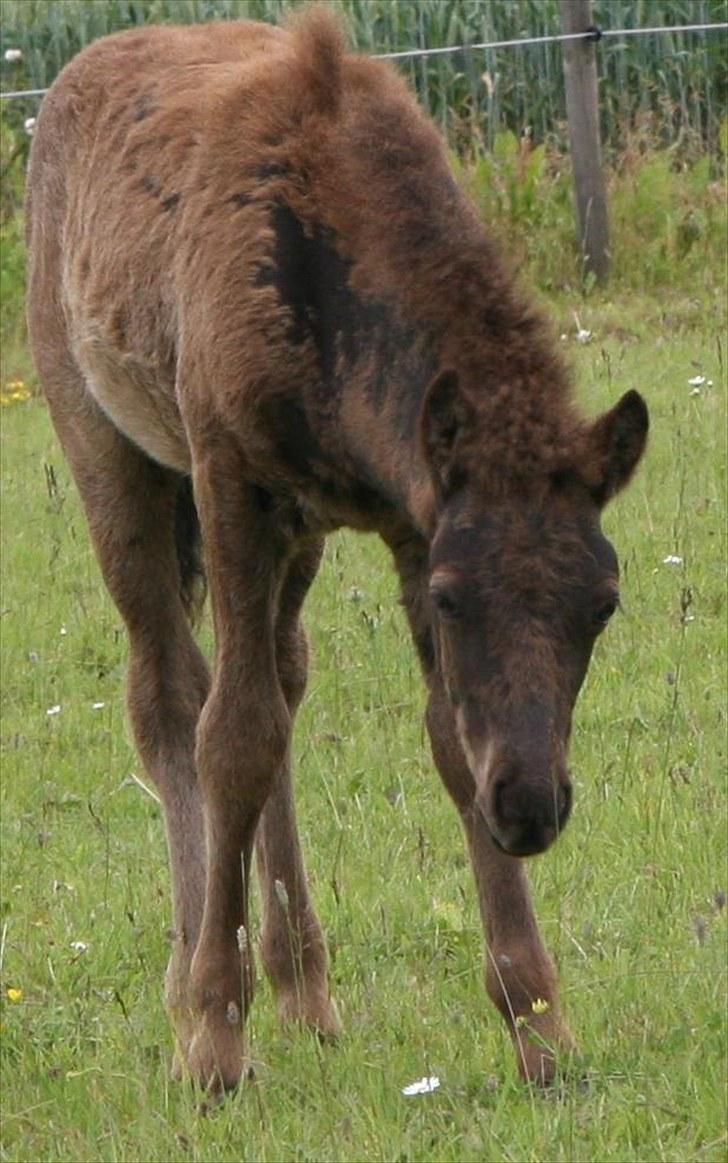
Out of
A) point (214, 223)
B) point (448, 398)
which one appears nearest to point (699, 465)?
point (214, 223)

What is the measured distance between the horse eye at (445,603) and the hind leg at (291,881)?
1.16 m

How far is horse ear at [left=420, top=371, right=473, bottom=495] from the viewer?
3.92 metres

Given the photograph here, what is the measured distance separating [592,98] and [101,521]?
7110mm

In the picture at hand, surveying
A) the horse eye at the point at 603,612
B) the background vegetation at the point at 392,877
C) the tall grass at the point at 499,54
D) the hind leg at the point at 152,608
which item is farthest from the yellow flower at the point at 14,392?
the horse eye at the point at 603,612

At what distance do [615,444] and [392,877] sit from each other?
188 centimetres

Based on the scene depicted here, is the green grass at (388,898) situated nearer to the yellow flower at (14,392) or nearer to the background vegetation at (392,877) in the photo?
the background vegetation at (392,877)

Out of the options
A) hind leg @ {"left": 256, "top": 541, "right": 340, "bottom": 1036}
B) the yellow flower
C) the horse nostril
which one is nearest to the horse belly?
hind leg @ {"left": 256, "top": 541, "right": 340, "bottom": 1036}

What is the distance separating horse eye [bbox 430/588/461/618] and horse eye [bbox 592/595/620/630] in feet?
0.76

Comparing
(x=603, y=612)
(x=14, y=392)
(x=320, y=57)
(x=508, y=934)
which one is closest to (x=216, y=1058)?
(x=508, y=934)

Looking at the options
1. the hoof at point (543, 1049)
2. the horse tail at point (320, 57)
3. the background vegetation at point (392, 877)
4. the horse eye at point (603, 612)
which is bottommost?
the background vegetation at point (392, 877)

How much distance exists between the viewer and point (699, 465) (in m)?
8.73

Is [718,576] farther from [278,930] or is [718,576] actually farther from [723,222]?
[723,222]

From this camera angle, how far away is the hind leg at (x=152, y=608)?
539cm

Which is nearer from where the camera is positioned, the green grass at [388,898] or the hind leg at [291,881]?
the green grass at [388,898]
